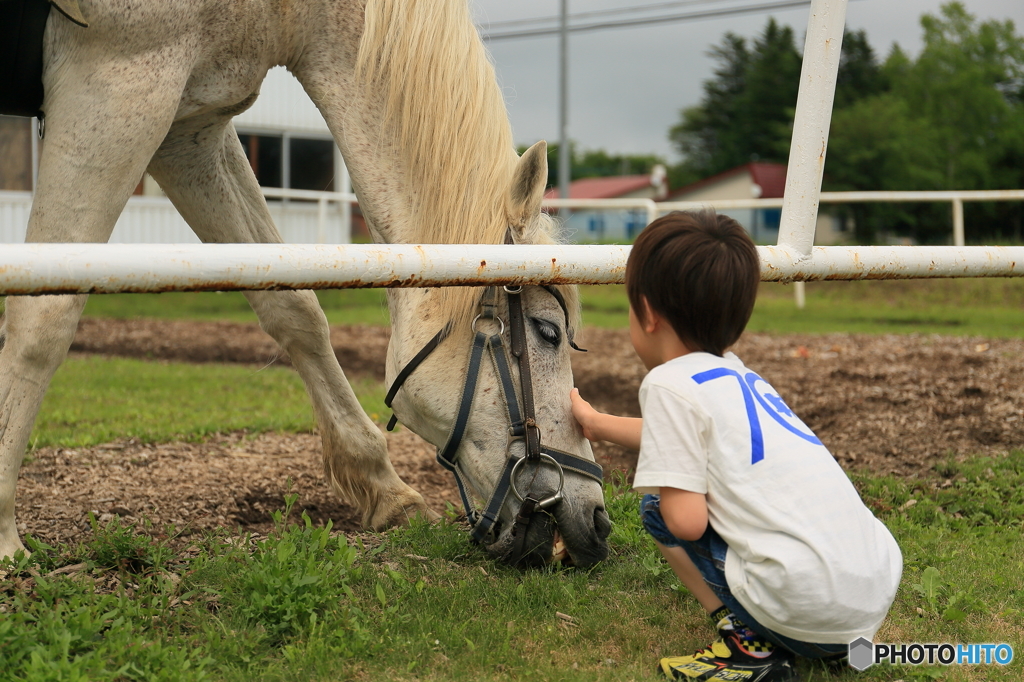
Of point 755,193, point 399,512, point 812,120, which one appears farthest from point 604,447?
point 755,193

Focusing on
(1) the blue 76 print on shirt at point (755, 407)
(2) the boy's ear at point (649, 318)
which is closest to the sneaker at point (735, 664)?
(1) the blue 76 print on shirt at point (755, 407)

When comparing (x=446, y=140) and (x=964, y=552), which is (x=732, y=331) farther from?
(x=964, y=552)

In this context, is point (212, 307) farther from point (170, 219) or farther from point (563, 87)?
point (563, 87)

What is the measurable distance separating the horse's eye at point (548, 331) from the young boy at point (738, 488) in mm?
592

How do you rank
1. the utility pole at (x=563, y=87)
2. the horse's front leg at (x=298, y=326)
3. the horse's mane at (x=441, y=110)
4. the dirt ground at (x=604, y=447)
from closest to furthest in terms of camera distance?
1. the horse's mane at (x=441, y=110)
2. the horse's front leg at (x=298, y=326)
3. the dirt ground at (x=604, y=447)
4. the utility pole at (x=563, y=87)

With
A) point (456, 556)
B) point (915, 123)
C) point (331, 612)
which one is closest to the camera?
point (331, 612)

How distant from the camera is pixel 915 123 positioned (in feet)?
154

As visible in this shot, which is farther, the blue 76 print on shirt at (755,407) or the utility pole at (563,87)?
the utility pole at (563,87)

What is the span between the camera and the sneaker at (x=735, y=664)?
Answer: 1.84 m

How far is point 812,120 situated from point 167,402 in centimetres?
496

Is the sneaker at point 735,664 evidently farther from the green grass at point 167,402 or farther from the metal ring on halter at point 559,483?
the green grass at point 167,402

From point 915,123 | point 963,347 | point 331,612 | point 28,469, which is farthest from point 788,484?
point 915,123

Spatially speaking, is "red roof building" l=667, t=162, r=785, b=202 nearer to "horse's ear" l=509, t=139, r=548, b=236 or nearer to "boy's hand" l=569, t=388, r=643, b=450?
"horse's ear" l=509, t=139, r=548, b=236

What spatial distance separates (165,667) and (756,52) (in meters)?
68.5
